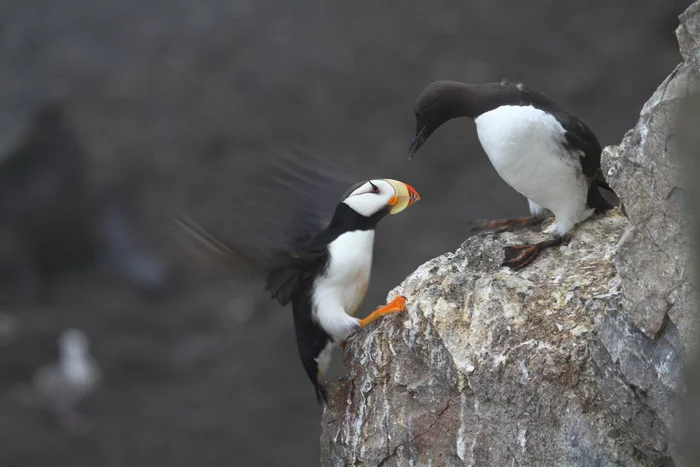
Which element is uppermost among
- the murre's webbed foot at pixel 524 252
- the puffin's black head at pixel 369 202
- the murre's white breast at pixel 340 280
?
the murre's webbed foot at pixel 524 252

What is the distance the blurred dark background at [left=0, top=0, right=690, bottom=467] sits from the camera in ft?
31.5

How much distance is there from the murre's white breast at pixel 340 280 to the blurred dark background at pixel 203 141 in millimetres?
5125

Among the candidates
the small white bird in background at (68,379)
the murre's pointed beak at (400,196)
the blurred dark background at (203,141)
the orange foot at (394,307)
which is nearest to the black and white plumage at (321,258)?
the murre's pointed beak at (400,196)

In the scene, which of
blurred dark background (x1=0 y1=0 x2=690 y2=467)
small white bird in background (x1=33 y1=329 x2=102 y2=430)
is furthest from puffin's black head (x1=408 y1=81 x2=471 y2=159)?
small white bird in background (x1=33 y1=329 x2=102 y2=430)

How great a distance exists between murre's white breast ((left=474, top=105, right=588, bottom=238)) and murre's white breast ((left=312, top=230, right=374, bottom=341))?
619mm

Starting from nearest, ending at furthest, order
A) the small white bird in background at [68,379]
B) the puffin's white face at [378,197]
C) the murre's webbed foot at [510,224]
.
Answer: the puffin's white face at [378,197] < the murre's webbed foot at [510,224] < the small white bird in background at [68,379]

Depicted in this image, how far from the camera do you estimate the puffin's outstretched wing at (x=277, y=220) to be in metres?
3.79

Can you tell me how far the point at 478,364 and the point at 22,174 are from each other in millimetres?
9554

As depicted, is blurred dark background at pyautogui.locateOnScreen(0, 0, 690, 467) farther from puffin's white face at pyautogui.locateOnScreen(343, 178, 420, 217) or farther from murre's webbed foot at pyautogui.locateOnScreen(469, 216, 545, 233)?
puffin's white face at pyautogui.locateOnScreen(343, 178, 420, 217)

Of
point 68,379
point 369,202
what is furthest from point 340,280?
point 68,379

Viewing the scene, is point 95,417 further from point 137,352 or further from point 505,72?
point 505,72

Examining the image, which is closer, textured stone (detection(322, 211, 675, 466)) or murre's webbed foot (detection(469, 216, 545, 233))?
textured stone (detection(322, 211, 675, 466))

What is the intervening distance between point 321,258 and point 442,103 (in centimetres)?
75

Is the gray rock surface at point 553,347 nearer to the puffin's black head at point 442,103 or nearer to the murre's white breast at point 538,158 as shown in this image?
the murre's white breast at point 538,158
